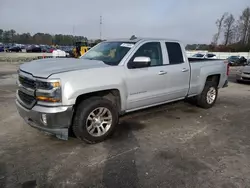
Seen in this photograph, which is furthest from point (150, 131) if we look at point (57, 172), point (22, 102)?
point (22, 102)

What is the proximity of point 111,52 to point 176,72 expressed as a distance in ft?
5.16

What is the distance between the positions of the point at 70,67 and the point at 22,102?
1070 millimetres

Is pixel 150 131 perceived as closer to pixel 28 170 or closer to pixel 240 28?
pixel 28 170

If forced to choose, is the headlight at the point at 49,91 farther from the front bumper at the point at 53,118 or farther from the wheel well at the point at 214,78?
the wheel well at the point at 214,78

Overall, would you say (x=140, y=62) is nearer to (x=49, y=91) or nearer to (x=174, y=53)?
(x=174, y=53)

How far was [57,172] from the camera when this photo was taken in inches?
125

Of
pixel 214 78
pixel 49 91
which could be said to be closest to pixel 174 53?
pixel 214 78

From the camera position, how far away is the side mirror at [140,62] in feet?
13.9

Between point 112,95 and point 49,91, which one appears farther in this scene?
point 112,95

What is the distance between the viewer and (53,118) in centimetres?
352

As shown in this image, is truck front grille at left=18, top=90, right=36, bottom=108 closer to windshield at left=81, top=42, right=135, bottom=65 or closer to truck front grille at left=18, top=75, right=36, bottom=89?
truck front grille at left=18, top=75, right=36, bottom=89

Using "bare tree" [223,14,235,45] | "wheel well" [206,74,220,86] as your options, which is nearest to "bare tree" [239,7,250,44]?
"bare tree" [223,14,235,45]

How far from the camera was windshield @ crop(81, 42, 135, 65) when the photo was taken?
14.7 feet

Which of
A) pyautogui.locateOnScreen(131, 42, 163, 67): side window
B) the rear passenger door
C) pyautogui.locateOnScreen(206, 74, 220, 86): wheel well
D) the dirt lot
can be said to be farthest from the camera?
pyautogui.locateOnScreen(206, 74, 220, 86): wheel well
